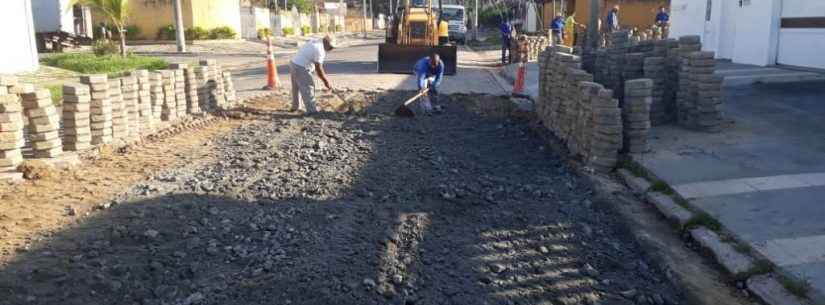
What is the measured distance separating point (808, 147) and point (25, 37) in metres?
16.7

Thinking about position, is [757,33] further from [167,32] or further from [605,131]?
[167,32]

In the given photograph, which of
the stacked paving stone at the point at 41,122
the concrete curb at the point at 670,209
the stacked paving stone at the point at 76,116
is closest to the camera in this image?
the concrete curb at the point at 670,209

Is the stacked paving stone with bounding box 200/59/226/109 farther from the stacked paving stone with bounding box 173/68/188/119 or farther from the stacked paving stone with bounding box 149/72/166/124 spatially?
the stacked paving stone with bounding box 149/72/166/124

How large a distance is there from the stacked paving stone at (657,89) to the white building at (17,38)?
14.1 metres

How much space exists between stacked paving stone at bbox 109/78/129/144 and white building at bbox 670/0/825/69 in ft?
41.4

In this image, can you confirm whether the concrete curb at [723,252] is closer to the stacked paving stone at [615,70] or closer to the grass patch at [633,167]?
the grass patch at [633,167]

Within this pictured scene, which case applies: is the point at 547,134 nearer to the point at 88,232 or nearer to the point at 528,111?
the point at 528,111

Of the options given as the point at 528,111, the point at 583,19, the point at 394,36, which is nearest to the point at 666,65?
the point at 528,111

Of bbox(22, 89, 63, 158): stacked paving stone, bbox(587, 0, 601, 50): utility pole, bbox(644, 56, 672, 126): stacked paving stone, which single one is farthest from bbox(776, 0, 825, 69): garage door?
bbox(22, 89, 63, 158): stacked paving stone

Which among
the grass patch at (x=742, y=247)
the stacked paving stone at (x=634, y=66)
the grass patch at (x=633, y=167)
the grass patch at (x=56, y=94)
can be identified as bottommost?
the grass patch at (x=742, y=247)

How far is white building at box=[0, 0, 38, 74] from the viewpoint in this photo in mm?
15984

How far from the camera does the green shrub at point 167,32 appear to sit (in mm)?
34438

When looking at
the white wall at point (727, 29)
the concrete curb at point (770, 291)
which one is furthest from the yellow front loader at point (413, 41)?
the concrete curb at point (770, 291)

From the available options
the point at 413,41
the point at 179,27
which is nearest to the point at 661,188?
the point at 413,41
